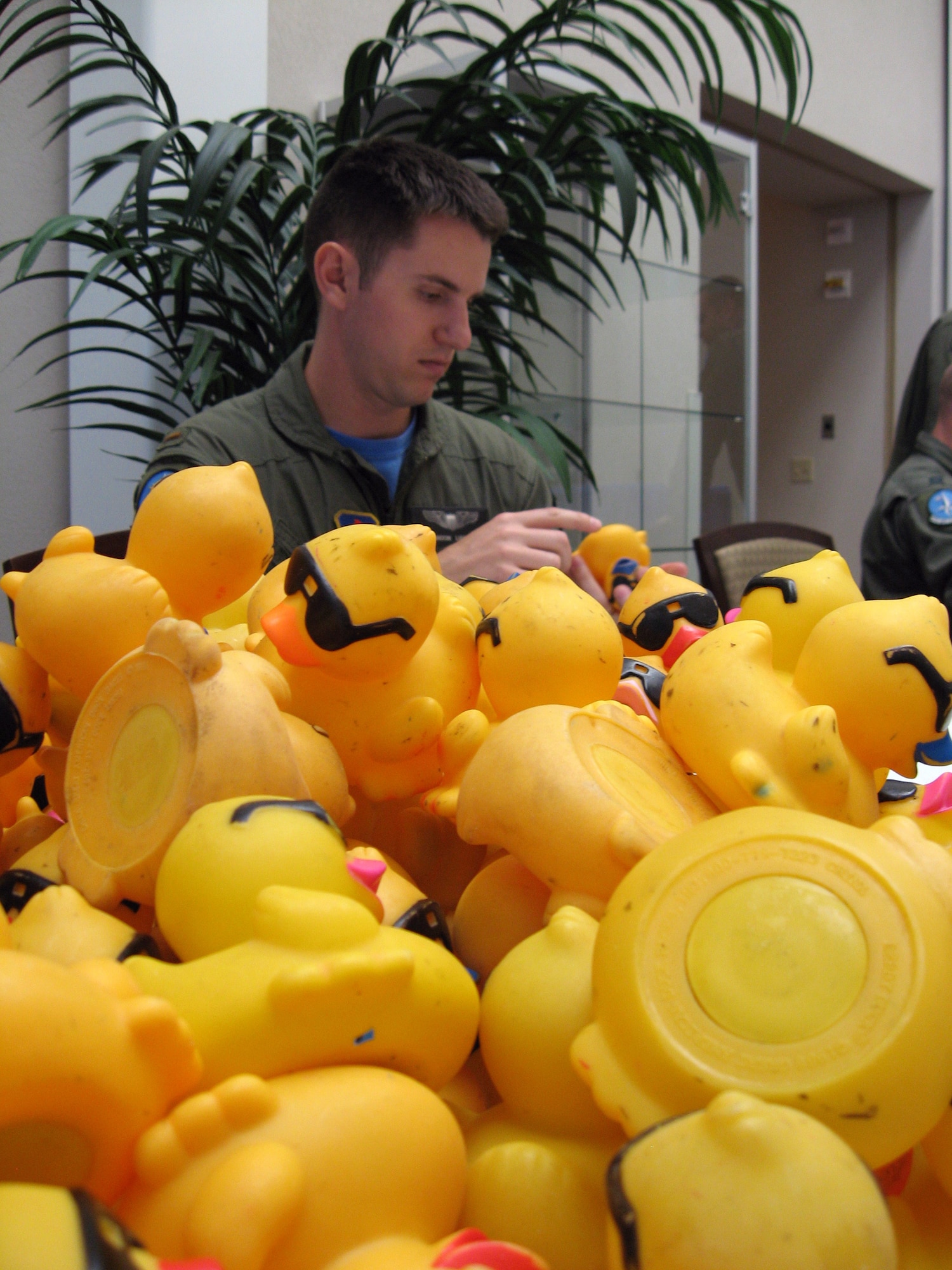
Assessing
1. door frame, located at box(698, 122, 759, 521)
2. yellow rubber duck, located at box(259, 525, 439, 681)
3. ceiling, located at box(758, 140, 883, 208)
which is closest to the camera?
yellow rubber duck, located at box(259, 525, 439, 681)

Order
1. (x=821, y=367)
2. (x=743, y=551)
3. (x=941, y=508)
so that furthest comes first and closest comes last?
1. (x=821, y=367)
2. (x=743, y=551)
3. (x=941, y=508)

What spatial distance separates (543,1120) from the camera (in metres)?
0.29

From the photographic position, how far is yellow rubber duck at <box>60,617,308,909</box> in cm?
33

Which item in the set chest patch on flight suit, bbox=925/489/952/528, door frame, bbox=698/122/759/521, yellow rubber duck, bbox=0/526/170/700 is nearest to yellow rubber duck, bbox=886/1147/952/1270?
yellow rubber duck, bbox=0/526/170/700

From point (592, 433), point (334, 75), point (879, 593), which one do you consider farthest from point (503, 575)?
point (592, 433)

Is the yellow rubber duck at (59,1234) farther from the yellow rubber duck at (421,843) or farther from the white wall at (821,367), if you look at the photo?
the white wall at (821,367)

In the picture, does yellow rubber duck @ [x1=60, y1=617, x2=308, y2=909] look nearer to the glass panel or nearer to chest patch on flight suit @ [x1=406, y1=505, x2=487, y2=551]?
chest patch on flight suit @ [x1=406, y1=505, x2=487, y2=551]

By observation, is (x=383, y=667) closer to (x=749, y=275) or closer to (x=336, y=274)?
(x=336, y=274)

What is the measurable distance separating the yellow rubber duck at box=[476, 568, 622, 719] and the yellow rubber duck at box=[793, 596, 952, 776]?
9 centimetres

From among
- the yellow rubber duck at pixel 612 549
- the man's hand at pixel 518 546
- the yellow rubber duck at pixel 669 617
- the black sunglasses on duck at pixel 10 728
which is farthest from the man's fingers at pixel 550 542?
the black sunglasses on duck at pixel 10 728

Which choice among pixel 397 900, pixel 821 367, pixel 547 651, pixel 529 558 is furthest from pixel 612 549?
pixel 821 367

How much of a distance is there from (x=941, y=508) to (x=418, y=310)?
110 cm

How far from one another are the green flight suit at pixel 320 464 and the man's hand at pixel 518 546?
0.25 metres

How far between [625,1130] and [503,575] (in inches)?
34.2
